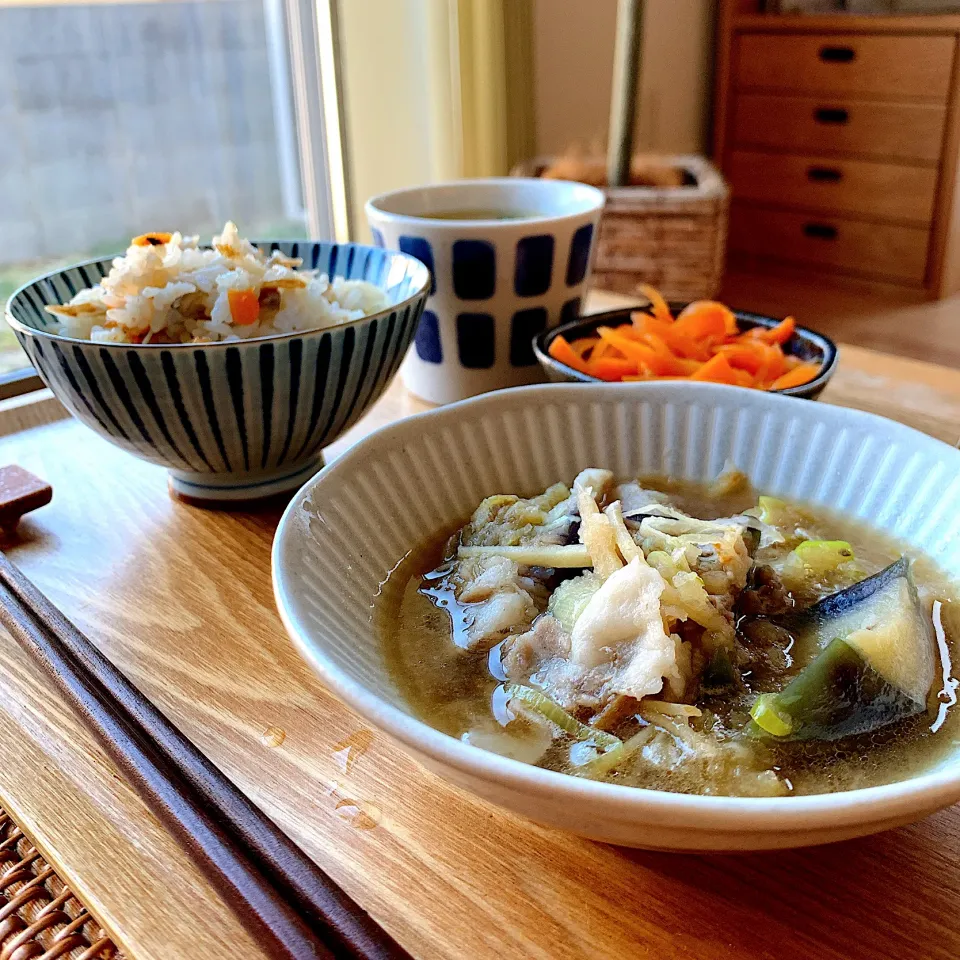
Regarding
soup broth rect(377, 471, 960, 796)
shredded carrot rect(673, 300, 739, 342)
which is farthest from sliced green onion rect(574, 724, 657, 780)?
shredded carrot rect(673, 300, 739, 342)

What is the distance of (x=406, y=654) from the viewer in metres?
0.65

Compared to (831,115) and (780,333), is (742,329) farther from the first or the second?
(831,115)

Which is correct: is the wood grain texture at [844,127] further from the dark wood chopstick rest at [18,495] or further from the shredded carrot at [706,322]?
the dark wood chopstick rest at [18,495]

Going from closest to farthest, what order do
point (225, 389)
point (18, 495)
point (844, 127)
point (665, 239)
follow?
point (225, 389) < point (18, 495) < point (665, 239) < point (844, 127)

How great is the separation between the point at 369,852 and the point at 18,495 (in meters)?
0.58

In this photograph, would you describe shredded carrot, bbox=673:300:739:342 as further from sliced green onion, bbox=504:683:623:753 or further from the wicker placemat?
the wicker placemat

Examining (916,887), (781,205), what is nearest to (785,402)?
(916,887)

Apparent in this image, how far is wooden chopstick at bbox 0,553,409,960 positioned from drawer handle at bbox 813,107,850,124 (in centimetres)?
300

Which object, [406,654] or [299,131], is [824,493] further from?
[299,131]

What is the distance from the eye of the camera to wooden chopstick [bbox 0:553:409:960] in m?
0.47

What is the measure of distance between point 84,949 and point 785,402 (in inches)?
27.0

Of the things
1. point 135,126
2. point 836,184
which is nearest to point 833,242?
point 836,184

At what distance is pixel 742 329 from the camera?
1.17 m

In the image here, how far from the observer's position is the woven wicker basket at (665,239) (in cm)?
188
